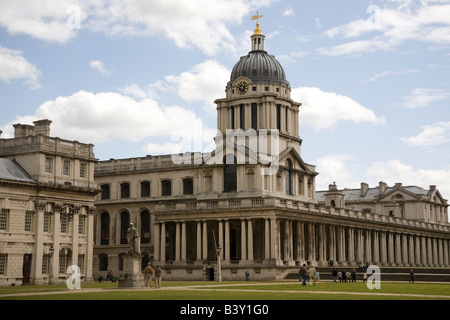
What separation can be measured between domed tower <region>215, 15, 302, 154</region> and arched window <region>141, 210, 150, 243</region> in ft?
51.9

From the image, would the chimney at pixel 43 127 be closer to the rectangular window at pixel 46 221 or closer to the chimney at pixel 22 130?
the chimney at pixel 22 130

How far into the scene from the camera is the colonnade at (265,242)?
79312 millimetres

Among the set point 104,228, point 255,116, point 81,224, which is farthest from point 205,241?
point 104,228

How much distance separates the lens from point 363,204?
13875 cm

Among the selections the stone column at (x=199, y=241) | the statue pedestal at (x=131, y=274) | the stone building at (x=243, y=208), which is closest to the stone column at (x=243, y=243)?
the stone building at (x=243, y=208)

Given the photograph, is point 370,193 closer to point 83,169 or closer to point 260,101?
point 260,101

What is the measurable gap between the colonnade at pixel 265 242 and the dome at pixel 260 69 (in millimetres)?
22118

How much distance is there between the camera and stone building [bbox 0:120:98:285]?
68.2 m

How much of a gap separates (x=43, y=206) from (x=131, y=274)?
24.4 m

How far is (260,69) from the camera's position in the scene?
9838 centimetres
